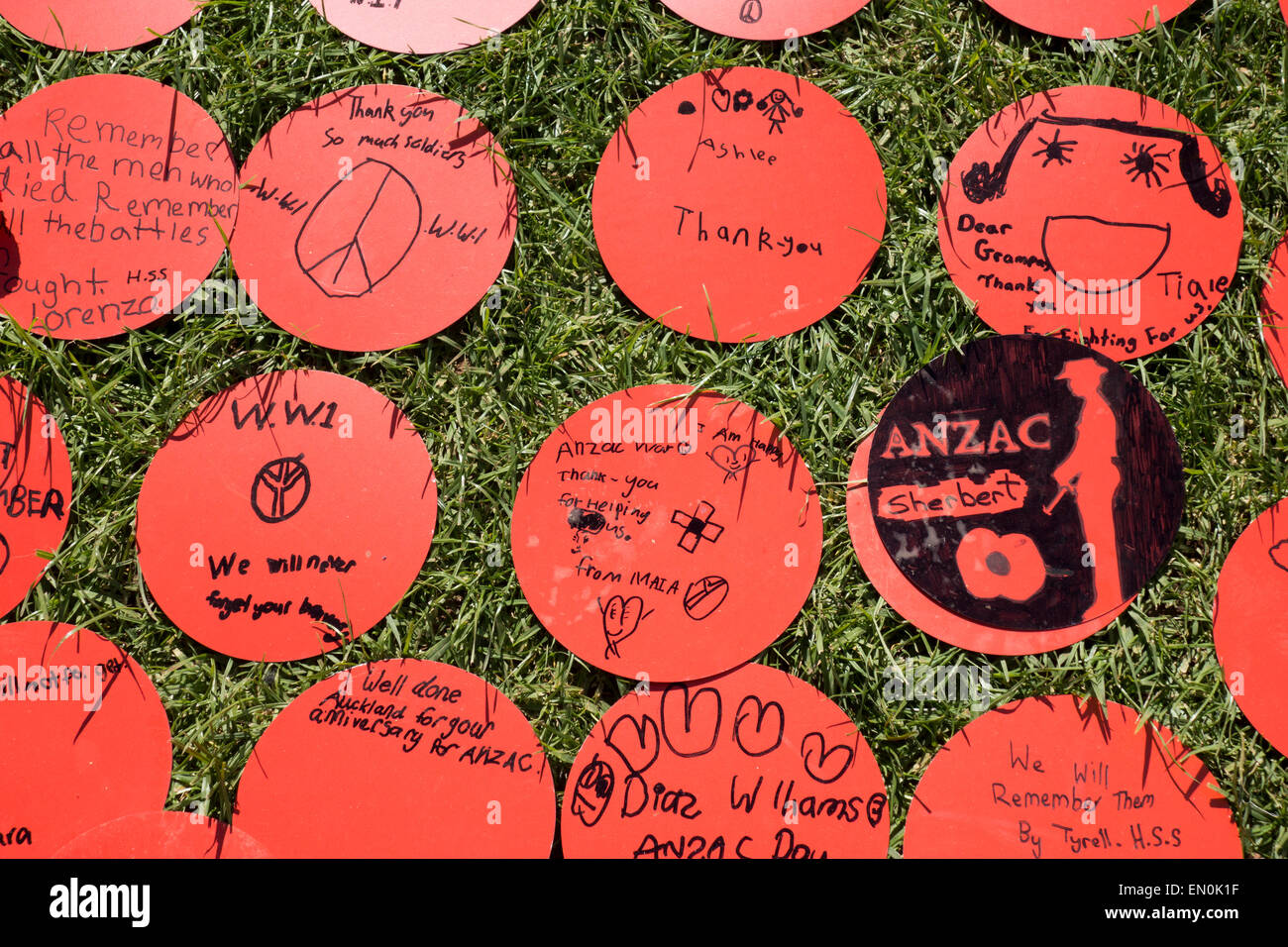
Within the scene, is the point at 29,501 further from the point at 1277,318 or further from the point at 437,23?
the point at 1277,318

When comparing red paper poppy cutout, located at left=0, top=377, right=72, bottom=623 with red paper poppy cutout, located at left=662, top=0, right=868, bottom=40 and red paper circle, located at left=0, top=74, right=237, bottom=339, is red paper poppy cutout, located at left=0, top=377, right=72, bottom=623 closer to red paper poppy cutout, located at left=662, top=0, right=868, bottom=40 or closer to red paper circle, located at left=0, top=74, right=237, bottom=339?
red paper circle, located at left=0, top=74, right=237, bottom=339

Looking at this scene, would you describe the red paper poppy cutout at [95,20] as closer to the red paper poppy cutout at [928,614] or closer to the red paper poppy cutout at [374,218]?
the red paper poppy cutout at [374,218]

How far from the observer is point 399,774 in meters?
1.13

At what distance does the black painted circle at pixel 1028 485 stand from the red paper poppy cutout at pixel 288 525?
644 mm

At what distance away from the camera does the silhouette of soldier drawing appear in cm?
114

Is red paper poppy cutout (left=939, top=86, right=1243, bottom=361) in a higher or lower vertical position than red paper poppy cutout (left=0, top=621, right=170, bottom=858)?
higher

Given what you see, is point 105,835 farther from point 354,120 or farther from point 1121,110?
point 1121,110

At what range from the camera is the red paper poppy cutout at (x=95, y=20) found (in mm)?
1229

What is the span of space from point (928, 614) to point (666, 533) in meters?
0.36

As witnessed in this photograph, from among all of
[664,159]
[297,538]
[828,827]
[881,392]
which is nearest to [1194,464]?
[881,392]

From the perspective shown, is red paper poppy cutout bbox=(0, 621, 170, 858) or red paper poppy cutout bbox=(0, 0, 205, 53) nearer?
red paper poppy cutout bbox=(0, 621, 170, 858)

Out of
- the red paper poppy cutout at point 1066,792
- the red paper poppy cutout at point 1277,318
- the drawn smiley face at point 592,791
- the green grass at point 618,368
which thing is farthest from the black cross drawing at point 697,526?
the red paper poppy cutout at point 1277,318

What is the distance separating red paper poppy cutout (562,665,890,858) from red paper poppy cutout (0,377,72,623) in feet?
2.54

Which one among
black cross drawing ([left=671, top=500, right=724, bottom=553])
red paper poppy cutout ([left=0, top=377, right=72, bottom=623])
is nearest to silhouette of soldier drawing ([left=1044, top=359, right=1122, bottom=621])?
black cross drawing ([left=671, top=500, right=724, bottom=553])
